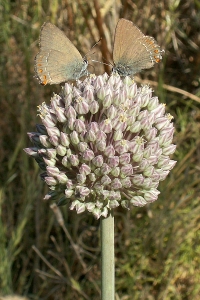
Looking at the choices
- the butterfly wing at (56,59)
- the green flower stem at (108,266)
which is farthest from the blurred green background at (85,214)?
the green flower stem at (108,266)

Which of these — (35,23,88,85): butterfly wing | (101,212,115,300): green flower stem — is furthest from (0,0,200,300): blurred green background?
(101,212,115,300): green flower stem

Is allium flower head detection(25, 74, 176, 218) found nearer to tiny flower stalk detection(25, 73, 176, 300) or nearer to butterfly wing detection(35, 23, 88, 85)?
tiny flower stalk detection(25, 73, 176, 300)

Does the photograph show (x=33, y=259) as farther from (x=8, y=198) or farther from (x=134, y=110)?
(x=134, y=110)

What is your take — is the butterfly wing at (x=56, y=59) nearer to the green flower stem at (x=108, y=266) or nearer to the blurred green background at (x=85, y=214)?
the green flower stem at (x=108, y=266)

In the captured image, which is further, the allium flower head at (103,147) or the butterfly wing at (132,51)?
the butterfly wing at (132,51)

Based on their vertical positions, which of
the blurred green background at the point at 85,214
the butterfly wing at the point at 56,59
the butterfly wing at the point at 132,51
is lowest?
the blurred green background at the point at 85,214

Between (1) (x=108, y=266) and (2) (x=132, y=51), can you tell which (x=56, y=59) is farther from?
(1) (x=108, y=266)

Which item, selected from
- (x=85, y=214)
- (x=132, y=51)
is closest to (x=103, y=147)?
(x=132, y=51)

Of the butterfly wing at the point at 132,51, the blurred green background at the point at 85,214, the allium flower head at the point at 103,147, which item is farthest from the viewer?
the blurred green background at the point at 85,214
